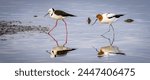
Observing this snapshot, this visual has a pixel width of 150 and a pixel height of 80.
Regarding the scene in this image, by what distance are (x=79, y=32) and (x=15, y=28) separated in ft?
1.55

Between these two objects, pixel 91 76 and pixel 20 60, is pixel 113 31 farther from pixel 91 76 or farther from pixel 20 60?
pixel 20 60

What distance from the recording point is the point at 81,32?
11.1ft

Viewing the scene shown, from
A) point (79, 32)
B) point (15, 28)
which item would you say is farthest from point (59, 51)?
point (15, 28)

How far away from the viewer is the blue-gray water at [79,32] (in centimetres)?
318

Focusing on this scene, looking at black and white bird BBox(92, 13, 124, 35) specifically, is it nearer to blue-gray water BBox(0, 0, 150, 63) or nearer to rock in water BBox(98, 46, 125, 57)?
blue-gray water BBox(0, 0, 150, 63)

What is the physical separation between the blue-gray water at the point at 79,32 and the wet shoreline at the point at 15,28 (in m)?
0.04

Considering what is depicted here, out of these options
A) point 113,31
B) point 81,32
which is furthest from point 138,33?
point 81,32

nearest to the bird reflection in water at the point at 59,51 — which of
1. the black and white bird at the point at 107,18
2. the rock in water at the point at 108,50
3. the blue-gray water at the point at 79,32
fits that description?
the blue-gray water at the point at 79,32

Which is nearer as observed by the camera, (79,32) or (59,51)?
(59,51)

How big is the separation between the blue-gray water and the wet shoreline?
0.12 feet

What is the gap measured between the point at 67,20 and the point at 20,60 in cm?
53

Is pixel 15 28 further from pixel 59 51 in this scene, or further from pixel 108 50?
pixel 108 50

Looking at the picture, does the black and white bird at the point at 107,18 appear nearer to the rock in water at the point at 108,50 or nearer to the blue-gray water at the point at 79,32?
the blue-gray water at the point at 79,32

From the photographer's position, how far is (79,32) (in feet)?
11.1
